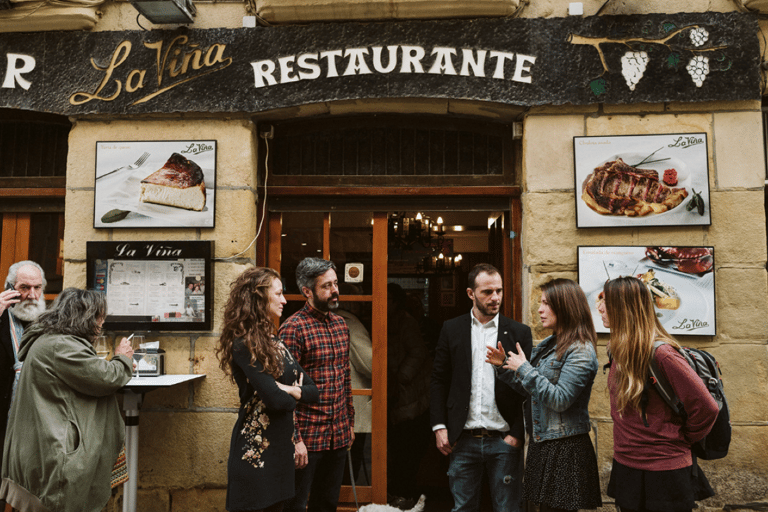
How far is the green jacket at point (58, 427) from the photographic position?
8.64ft

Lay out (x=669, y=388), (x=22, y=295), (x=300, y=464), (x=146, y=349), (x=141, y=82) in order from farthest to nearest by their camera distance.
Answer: (x=141, y=82) < (x=146, y=349) < (x=22, y=295) < (x=300, y=464) < (x=669, y=388)

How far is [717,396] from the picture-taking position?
2.41 meters

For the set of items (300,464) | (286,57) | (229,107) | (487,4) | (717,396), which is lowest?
(300,464)

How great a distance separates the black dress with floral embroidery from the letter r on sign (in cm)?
313

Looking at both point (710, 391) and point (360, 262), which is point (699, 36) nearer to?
point (710, 391)

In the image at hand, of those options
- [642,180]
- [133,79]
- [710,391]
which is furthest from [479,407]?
[133,79]

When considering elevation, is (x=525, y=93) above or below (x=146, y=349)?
above

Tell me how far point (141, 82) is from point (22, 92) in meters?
0.92

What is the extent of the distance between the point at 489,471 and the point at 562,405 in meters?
0.79

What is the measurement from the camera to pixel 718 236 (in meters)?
3.88

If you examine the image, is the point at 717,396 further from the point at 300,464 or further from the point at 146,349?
the point at 146,349

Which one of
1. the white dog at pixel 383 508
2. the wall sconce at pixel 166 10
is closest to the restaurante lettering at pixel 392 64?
the wall sconce at pixel 166 10

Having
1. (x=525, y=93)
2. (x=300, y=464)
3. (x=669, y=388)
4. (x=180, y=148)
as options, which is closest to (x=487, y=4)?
(x=525, y=93)

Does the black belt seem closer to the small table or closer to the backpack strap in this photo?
the backpack strap
